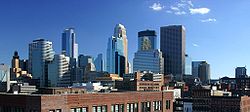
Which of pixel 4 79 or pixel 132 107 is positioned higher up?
pixel 4 79

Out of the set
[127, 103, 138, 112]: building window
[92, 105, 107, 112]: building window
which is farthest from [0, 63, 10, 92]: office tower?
[92, 105, 107, 112]: building window

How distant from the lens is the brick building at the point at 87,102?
5959 cm

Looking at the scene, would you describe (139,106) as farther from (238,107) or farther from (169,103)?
(238,107)

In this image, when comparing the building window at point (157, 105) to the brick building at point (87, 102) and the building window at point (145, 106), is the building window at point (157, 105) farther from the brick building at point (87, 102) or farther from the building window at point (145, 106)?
the building window at point (145, 106)

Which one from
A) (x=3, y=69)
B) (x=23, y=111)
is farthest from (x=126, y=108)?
(x=3, y=69)

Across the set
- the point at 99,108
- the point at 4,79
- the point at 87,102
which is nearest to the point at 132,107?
the point at 99,108

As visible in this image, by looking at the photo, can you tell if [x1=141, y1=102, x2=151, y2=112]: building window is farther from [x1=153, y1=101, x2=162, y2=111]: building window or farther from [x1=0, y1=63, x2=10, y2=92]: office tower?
[x1=0, y1=63, x2=10, y2=92]: office tower

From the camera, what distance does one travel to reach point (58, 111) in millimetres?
61562

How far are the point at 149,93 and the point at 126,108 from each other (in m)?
7.85

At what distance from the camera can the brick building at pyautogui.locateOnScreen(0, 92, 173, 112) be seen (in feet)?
196

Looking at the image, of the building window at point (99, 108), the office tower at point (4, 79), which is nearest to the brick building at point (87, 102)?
the building window at point (99, 108)

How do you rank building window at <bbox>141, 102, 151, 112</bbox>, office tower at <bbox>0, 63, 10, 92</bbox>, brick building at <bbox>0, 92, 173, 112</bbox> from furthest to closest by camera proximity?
office tower at <bbox>0, 63, 10, 92</bbox>
building window at <bbox>141, 102, 151, 112</bbox>
brick building at <bbox>0, 92, 173, 112</bbox>

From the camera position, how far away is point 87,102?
6662 cm

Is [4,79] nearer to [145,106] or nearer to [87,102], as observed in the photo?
[145,106]
